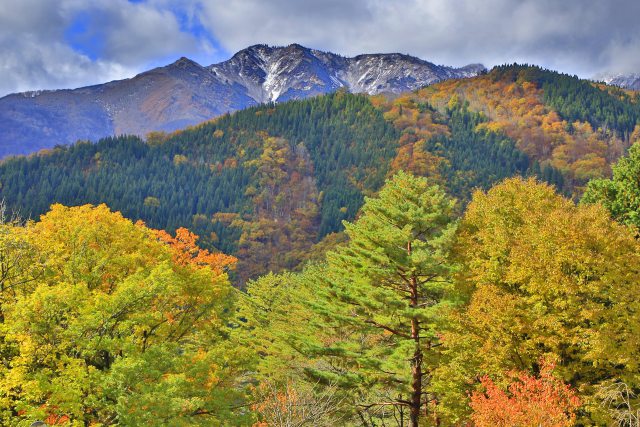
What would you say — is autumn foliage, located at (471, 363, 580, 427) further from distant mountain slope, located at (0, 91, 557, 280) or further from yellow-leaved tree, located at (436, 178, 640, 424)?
distant mountain slope, located at (0, 91, 557, 280)

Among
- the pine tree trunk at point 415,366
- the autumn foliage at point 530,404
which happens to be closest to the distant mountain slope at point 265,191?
the pine tree trunk at point 415,366

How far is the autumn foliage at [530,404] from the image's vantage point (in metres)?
17.7

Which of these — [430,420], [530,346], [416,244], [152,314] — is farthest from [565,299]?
[152,314]

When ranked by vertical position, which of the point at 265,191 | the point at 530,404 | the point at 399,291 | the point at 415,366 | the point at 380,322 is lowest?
the point at 530,404

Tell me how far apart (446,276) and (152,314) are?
14004 millimetres

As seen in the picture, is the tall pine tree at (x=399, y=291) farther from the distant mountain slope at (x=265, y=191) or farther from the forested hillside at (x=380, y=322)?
the distant mountain slope at (x=265, y=191)

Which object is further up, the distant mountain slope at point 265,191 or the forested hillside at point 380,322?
the distant mountain slope at point 265,191

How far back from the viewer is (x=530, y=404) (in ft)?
60.1

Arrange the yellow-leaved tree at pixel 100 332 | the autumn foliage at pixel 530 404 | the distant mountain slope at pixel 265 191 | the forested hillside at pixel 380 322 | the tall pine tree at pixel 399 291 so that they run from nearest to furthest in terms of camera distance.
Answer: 1. the autumn foliage at pixel 530 404
2. the yellow-leaved tree at pixel 100 332
3. the forested hillside at pixel 380 322
4. the tall pine tree at pixel 399 291
5. the distant mountain slope at pixel 265 191

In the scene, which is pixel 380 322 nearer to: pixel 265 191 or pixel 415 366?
pixel 415 366

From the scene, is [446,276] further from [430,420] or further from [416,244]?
[430,420]

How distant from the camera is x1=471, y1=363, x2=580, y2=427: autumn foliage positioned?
58.1 feet

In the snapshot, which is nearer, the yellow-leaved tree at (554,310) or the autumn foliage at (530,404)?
the autumn foliage at (530,404)

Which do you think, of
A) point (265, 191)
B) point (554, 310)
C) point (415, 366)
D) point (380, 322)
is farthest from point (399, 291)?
point (265, 191)
